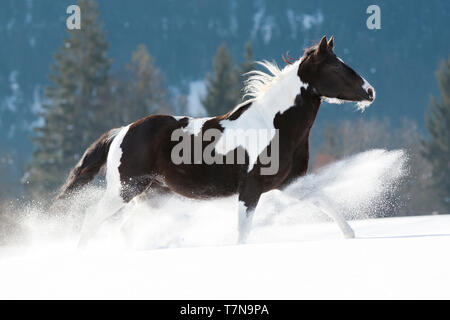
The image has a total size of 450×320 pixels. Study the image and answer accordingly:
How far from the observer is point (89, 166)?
24.5 feet

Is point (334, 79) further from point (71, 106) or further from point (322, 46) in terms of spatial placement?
point (71, 106)

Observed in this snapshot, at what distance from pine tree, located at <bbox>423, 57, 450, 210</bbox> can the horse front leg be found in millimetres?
45551

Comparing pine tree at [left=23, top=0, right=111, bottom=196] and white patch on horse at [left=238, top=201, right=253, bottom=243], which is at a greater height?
pine tree at [left=23, top=0, right=111, bottom=196]

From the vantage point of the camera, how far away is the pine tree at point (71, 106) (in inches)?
1551

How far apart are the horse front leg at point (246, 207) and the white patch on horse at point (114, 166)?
4.68ft

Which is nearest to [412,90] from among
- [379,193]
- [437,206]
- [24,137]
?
[24,137]

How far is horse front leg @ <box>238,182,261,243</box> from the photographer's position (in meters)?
6.24

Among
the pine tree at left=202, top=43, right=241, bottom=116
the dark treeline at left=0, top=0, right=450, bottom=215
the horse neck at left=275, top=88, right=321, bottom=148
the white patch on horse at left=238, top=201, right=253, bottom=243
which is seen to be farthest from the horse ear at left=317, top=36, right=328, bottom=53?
the pine tree at left=202, top=43, right=241, bottom=116

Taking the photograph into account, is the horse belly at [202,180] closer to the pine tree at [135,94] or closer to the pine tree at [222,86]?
the pine tree at [222,86]

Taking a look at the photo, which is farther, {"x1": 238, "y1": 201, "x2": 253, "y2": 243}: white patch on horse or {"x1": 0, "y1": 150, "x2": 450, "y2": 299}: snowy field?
{"x1": 238, "y1": 201, "x2": 253, "y2": 243}: white patch on horse

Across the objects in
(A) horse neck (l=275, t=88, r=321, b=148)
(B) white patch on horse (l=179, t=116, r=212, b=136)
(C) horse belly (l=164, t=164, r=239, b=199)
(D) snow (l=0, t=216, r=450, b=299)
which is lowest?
(D) snow (l=0, t=216, r=450, b=299)

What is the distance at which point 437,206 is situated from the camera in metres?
49.6

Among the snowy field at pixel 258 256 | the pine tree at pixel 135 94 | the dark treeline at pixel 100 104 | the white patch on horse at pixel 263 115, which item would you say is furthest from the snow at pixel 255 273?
the pine tree at pixel 135 94

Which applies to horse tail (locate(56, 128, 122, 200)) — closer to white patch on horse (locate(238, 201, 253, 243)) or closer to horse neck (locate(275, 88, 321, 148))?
white patch on horse (locate(238, 201, 253, 243))
